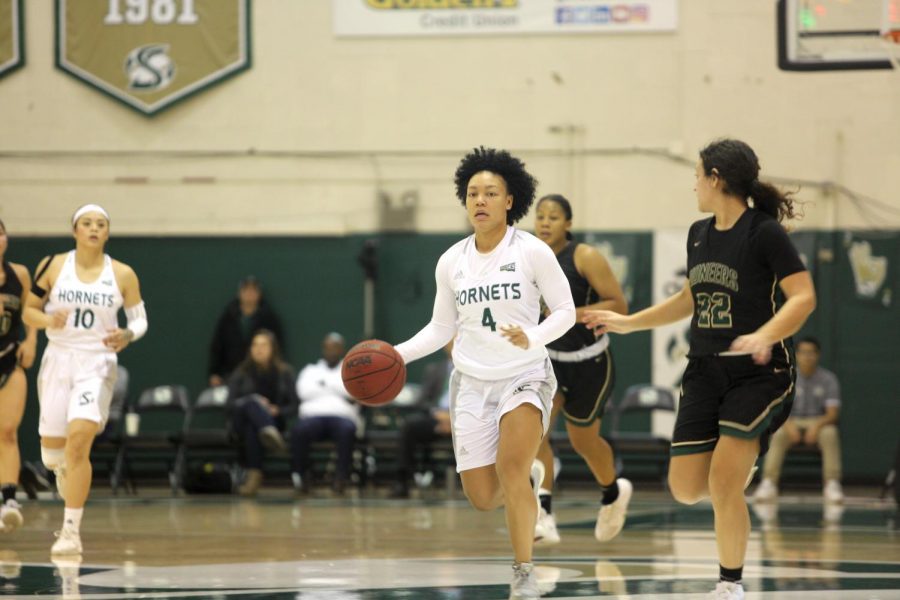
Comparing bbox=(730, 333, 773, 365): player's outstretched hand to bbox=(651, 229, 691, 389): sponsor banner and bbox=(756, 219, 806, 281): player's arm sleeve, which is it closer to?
bbox=(756, 219, 806, 281): player's arm sleeve

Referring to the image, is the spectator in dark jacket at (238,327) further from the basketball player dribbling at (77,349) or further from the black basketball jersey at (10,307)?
the basketball player dribbling at (77,349)

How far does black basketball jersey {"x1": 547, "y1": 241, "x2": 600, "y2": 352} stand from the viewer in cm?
838

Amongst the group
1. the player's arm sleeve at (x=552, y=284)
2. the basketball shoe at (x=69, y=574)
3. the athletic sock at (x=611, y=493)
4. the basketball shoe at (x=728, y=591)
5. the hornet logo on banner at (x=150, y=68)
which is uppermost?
the hornet logo on banner at (x=150, y=68)

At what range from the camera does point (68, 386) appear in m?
8.44

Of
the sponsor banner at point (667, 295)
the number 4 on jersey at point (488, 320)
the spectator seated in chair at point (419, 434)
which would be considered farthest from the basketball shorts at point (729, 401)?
the sponsor banner at point (667, 295)

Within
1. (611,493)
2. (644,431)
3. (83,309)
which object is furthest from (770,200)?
(644,431)

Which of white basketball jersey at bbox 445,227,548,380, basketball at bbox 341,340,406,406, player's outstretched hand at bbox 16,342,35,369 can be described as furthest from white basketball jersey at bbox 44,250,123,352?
white basketball jersey at bbox 445,227,548,380

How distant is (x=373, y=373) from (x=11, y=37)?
11.1 metres

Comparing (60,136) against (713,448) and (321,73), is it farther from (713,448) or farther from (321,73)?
(713,448)

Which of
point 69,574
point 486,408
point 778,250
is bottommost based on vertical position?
point 69,574

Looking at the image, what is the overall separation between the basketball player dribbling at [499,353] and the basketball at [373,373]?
0.56ft

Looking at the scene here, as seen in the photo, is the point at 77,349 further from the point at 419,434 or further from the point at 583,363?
the point at 419,434

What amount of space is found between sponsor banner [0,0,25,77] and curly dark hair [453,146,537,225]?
1071 centimetres

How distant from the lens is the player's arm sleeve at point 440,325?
21.2 feet
